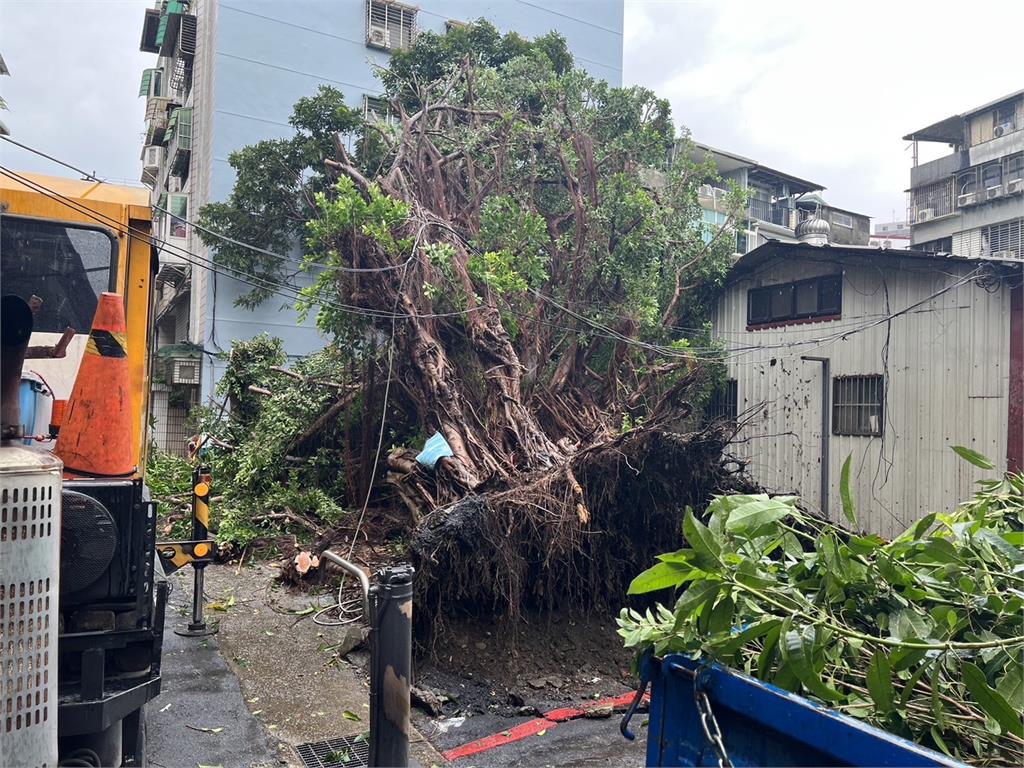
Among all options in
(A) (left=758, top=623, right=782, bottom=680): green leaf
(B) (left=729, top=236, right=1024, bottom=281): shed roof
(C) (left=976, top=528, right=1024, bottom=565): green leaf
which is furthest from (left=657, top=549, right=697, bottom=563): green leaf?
(B) (left=729, top=236, right=1024, bottom=281): shed roof

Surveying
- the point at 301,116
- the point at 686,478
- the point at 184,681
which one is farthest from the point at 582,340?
the point at 301,116

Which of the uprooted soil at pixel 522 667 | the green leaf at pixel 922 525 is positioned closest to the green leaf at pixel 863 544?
the green leaf at pixel 922 525

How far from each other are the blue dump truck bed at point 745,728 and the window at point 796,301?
955 centimetres

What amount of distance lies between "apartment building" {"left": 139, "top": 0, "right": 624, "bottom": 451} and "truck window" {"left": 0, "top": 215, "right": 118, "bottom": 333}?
14.0m

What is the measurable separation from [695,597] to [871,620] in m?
0.54

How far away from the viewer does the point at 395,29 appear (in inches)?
806

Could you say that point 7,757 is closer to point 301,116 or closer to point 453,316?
point 453,316

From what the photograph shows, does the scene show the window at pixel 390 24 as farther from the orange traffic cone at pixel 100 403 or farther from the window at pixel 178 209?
the orange traffic cone at pixel 100 403

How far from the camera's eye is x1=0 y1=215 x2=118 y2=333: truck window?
3432 mm

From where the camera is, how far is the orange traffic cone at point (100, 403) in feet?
9.78

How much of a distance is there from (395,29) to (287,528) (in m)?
15.9

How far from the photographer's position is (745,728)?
7.16 feet

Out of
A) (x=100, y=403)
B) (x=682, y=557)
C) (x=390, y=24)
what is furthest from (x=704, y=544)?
(x=390, y=24)

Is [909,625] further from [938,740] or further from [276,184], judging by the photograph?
[276,184]
